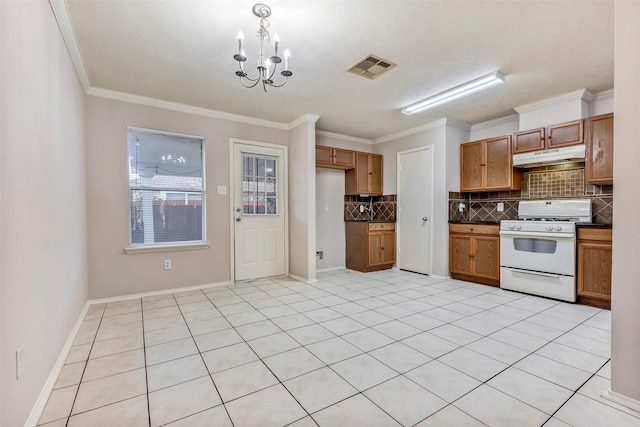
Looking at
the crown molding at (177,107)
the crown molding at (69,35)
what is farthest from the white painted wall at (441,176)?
the crown molding at (69,35)

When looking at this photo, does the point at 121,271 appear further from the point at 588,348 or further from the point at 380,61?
the point at 588,348

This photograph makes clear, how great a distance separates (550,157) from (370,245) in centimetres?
272

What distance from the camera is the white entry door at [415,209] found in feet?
15.6

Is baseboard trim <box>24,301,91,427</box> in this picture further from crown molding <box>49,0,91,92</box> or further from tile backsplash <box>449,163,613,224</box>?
tile backsplash <box>449,163,613,224</box>

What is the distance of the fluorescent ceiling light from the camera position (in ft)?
9.87

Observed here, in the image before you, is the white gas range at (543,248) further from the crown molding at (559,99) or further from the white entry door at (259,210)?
the white entry door at (259,210)

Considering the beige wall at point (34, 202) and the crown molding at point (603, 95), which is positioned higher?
the crown molding at point (603, 95)

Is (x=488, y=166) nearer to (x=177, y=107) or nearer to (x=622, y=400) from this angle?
(x=622, y=400)

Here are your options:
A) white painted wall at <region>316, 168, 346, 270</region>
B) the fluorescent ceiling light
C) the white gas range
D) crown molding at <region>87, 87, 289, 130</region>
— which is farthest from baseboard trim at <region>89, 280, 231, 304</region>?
the white gas range

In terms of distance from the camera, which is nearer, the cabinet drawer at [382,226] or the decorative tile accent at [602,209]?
the decorative tile accent at [602,209]

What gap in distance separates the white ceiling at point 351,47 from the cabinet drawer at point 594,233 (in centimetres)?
159

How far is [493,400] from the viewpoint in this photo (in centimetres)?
163

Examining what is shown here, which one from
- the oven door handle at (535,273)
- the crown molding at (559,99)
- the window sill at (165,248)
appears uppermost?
the crown molding at (559,99)

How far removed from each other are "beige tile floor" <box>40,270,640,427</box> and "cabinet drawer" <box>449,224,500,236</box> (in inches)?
40.0
